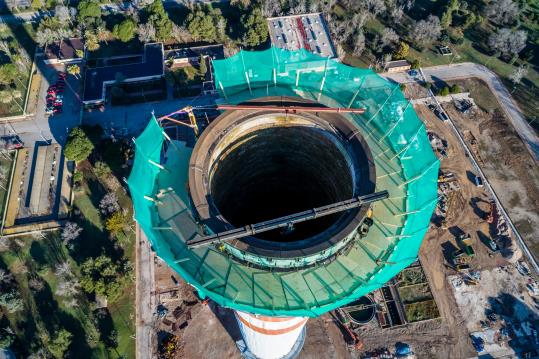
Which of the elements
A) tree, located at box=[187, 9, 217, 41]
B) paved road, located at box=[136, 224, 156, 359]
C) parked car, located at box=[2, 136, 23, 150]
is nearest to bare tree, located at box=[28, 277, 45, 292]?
paved road, located at box=[136, 224, 156, 359]

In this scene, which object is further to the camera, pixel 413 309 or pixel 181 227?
pixel 413 309

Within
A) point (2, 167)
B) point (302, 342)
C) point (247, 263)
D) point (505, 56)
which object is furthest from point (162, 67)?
point (505, 56)

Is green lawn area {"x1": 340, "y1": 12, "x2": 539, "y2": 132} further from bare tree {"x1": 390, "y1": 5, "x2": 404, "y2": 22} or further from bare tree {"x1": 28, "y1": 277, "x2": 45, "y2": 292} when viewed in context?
bare tree {"x1": 28, "y1": 277, "x2": 45, "y2": 292}

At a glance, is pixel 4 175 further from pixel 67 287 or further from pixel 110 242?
pixel 67 287

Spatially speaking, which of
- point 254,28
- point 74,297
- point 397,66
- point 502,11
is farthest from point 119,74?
point 502,11

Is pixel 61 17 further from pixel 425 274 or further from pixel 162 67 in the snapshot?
pixel 425 274

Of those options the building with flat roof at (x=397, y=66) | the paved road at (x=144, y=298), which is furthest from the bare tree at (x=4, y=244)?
the building with flat roof at (x=397, y=66)

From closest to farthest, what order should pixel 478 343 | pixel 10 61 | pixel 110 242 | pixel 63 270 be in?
pixel 478 343
pixel 63 270
pixel 110 242
pixel 10 61
